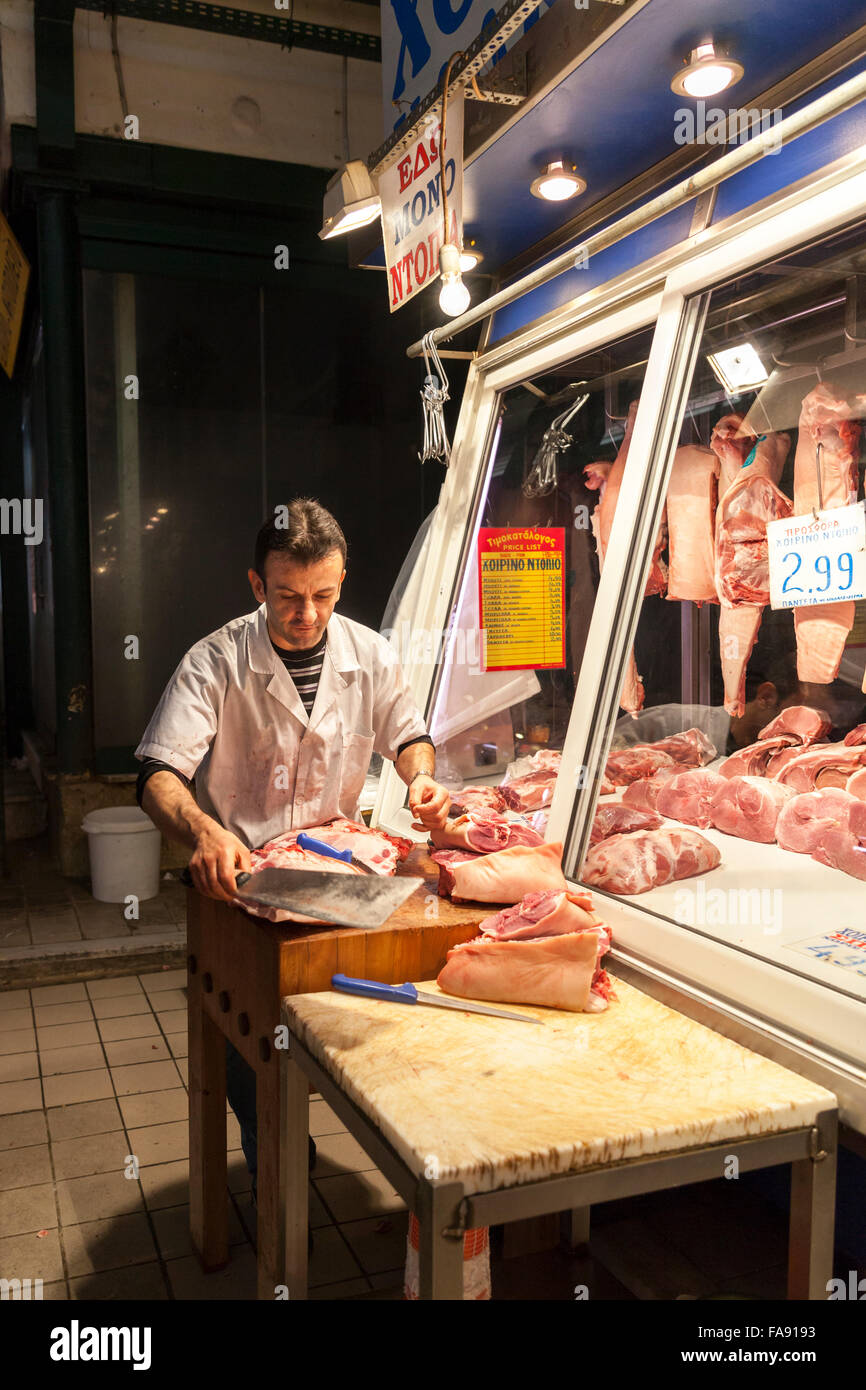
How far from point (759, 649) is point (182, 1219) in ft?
8.35

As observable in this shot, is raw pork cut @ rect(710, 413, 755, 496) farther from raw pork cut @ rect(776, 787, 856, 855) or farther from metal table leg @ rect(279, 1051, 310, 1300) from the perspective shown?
metal table leg @ rect(279, 1051, 310, 1300)

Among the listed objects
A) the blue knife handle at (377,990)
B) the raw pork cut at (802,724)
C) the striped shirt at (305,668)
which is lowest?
the blue knife handle at (377,990)

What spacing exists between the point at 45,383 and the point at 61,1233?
5.16 meters

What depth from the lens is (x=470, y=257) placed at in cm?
369

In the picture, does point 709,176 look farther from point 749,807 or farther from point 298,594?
point 749,807

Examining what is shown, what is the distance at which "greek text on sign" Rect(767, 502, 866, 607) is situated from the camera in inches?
100

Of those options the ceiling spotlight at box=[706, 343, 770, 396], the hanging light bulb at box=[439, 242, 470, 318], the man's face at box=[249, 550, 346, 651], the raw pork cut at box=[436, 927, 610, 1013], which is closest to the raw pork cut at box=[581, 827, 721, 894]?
the raw pork cut at box=[436, 927, 610, 1013]

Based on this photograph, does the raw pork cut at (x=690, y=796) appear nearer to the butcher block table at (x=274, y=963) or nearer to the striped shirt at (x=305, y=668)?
the butcher block table at (x=274, y=963)

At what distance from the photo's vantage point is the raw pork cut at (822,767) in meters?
2.80

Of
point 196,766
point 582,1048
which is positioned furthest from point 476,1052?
point 196,766

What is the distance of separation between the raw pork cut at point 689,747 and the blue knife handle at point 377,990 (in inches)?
54.0

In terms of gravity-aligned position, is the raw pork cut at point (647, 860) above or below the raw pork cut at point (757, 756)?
below

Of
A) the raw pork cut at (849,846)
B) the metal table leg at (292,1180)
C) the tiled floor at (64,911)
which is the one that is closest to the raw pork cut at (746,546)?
the raw pork cut at (849,846)

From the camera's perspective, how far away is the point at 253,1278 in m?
2.96
